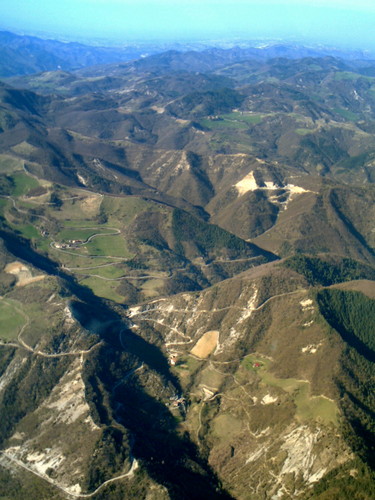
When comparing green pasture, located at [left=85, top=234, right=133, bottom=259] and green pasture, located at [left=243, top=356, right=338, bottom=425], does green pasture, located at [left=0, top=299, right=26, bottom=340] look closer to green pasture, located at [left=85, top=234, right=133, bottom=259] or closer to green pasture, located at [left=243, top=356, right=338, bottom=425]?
green pasture, located at [left=85, top=234, right=133, bottom=259]

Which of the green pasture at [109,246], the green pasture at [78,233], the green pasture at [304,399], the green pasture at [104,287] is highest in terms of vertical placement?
the green pasture at [304,399]

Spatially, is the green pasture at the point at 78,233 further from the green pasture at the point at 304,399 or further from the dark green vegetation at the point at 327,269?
the green pasture at the point at 304,399

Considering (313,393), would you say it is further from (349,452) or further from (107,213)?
(107,213)

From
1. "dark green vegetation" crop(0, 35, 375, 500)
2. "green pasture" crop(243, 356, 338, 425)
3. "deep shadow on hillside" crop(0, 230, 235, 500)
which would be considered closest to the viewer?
"dark green vegetation" crop(0, 35, 375, 500)

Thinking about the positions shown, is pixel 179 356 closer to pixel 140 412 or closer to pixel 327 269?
pixel 140 412

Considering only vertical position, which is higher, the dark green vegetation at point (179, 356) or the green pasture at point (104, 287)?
the dark green vegetation at point (179, 356)

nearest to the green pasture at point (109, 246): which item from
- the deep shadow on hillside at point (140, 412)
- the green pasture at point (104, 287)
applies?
the green pasture at point (104, 287)

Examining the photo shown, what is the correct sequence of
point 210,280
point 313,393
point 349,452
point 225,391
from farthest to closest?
point 210,280 → point 225,391 → point 313,393 → point 349,452

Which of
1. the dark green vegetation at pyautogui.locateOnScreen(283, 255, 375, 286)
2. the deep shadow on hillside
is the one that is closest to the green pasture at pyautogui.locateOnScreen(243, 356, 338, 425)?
the deep shadow on hillside

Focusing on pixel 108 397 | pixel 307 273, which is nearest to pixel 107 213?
pixel 307 273

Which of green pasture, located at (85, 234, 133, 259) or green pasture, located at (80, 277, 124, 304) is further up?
green pasture, located at (85, 234, 133, 259)

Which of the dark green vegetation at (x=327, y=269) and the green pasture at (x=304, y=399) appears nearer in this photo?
the green pasture at (x=304, y=399)
